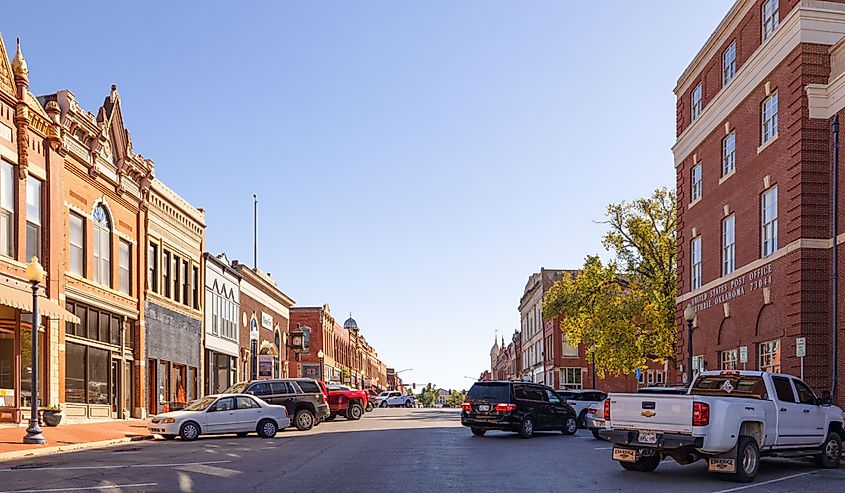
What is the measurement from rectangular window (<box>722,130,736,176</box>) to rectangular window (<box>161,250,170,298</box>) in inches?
920

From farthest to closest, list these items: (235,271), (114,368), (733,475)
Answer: (235,271), (114,368), (733,475)

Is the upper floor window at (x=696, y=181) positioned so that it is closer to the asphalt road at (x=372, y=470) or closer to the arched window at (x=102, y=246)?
the asphalt road at (x=372, y=470)

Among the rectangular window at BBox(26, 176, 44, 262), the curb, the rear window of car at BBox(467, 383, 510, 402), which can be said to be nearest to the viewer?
the curb

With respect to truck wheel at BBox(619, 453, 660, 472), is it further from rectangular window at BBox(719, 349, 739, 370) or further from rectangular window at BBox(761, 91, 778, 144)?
rectangular window at BBox(719, 349, 739, 370)

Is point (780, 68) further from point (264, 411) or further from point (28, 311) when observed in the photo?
point (28, 311)

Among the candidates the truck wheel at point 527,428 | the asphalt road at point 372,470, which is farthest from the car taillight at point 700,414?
the truck wheel at point 527,428

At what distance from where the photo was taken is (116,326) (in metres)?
35.9

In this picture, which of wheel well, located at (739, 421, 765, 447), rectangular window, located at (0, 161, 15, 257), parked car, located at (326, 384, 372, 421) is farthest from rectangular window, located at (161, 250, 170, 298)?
wheel well, located at (739, 421, 765, 447)

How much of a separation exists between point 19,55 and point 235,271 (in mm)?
27335

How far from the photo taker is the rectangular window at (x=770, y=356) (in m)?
28.6

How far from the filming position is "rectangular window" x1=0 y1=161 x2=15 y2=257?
27.5 meters

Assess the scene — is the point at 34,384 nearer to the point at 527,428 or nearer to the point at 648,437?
the point at 527,428

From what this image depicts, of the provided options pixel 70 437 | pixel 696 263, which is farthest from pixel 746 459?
pixel 696 263

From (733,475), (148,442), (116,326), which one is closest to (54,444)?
(148,442)
